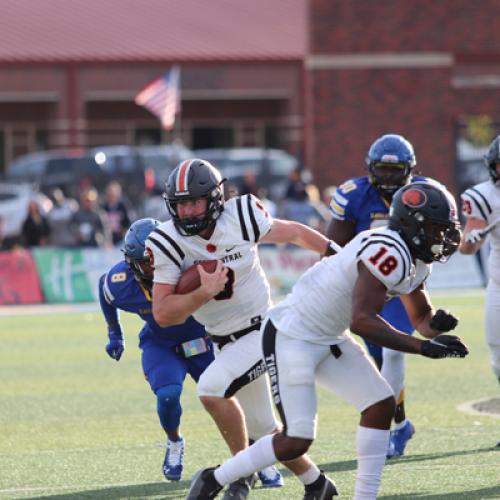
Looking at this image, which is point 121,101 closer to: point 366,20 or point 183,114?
point 183,114

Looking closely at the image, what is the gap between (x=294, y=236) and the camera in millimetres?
7086

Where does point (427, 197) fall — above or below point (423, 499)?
above

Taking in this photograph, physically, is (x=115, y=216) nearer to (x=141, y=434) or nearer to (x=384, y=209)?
(x=141, y=434)

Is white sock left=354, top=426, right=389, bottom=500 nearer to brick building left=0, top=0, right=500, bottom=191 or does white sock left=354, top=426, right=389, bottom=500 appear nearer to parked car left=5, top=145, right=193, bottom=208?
parked car left=5, top=145, right=193, bottom=208

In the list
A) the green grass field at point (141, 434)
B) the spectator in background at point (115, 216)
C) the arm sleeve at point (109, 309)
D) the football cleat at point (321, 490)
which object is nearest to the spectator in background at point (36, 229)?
the spectator in background at point (115, 216)

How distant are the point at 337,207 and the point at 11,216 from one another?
17.6 meters

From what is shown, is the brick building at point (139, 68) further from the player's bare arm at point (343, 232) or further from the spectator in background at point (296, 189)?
the player's bare arm at point (343, 232)

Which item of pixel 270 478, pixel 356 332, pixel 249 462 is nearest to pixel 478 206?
pixel 270 478

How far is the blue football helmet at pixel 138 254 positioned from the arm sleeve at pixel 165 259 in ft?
2.38

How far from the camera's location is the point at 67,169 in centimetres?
2647

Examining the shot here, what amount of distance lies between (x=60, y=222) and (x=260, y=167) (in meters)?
5.13

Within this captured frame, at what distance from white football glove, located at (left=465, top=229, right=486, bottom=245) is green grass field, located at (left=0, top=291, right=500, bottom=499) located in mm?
1261

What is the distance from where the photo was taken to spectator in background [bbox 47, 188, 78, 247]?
21656 mm

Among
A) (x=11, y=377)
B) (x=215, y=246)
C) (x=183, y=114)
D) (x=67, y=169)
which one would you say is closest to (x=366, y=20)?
(x=67, y=169)
